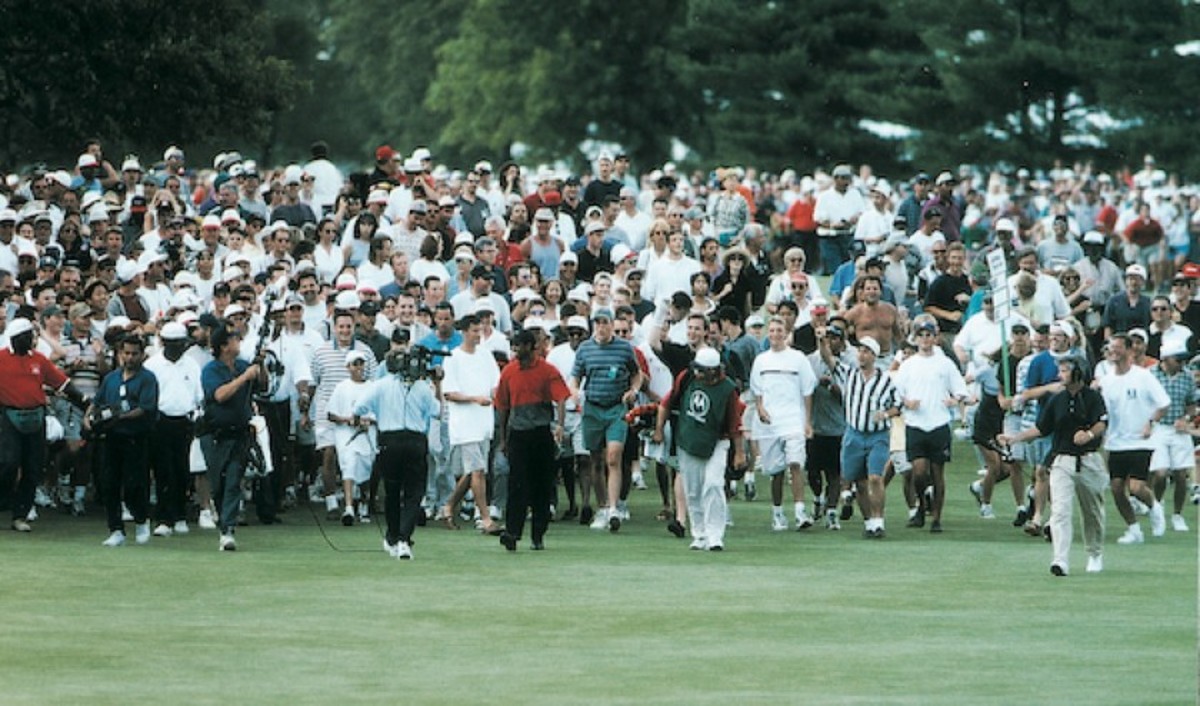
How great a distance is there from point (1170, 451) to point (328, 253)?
9600 mm

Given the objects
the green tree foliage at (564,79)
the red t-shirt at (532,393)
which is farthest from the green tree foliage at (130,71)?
the green tree foliage at (564,79)

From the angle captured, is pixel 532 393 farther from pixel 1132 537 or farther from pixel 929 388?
pixel 1132 537

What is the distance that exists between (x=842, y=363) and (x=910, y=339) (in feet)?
7.90

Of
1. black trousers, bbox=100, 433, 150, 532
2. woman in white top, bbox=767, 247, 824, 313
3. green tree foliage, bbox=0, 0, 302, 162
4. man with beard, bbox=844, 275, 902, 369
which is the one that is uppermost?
green tree foliage, bbox=0, 0, 302, 162

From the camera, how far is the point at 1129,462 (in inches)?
1023

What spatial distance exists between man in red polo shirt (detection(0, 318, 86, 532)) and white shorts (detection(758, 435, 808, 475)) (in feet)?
21.3

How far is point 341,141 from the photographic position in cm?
10150

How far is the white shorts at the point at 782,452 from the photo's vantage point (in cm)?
2583

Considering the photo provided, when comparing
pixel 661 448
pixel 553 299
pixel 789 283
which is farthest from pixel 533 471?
pixel 789 283

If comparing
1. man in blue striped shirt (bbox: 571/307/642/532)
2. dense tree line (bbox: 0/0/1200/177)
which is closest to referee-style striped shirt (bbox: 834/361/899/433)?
man in blue striped shirt (bbox: 571/307/642/532)

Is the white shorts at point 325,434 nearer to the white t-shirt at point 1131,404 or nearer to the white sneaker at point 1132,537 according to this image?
the white t-shirt at point 1131,404

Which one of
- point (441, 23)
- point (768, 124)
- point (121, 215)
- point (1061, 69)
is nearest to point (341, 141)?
point (441, 23)

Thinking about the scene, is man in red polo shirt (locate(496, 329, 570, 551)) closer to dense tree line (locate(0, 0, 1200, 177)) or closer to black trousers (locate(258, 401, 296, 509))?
black trousers (locate(258, 401, 296, 509))

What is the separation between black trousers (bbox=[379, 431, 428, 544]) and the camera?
23.0 metres
